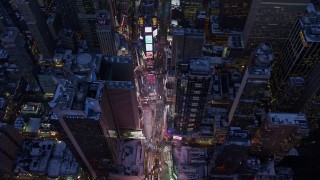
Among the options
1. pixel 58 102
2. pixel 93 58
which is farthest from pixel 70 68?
pixel 58 102

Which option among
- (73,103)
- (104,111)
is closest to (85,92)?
(73,103)

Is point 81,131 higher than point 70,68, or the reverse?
point 70,68

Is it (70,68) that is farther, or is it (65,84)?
(70,68)

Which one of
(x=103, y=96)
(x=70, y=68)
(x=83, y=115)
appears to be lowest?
(x=83, y=115)

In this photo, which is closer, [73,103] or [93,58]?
[73,103]

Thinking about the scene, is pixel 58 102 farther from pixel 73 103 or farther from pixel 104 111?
pixel 104 111

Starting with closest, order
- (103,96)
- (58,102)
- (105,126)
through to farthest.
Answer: (58,102)
(103,96)
(105,126)

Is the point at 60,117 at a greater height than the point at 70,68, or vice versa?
the point at 70,68

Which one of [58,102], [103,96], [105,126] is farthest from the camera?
[105,126]

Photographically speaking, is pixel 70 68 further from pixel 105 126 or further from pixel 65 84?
pixel 105 126
